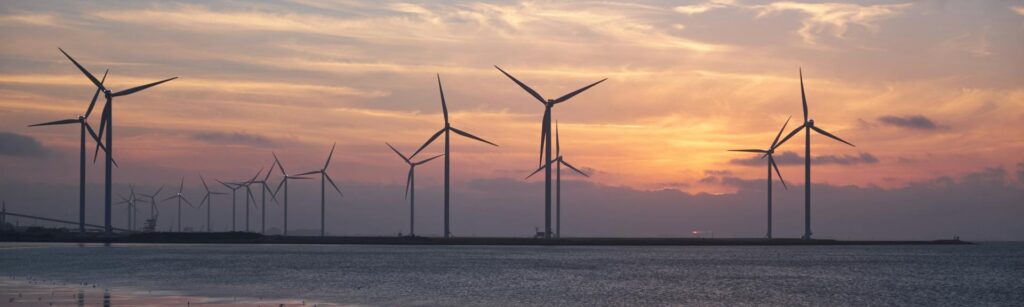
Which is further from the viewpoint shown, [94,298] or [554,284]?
[554,284]

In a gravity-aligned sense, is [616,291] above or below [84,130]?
below

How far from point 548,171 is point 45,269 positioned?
75.7 m

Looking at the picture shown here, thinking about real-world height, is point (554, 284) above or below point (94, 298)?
below

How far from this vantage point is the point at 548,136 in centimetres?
14400

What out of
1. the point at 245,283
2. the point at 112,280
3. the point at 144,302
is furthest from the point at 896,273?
the point at 144,302

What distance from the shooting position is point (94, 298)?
5559 cm

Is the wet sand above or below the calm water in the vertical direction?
above

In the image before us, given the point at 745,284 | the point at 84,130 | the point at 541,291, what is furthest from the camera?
the point at 84,130

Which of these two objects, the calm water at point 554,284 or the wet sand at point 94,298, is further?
the calm water at point 554,284

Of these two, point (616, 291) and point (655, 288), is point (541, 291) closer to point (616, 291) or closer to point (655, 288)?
point (616, 291)

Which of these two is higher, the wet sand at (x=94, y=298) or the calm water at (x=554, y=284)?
the wet sand at (x=94, y=298)

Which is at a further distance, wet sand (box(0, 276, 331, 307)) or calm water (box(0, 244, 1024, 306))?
calm water (box(0, 244, 1024, 306))

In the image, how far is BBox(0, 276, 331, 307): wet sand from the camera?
51.5 metres

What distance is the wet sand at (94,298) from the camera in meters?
51.5
